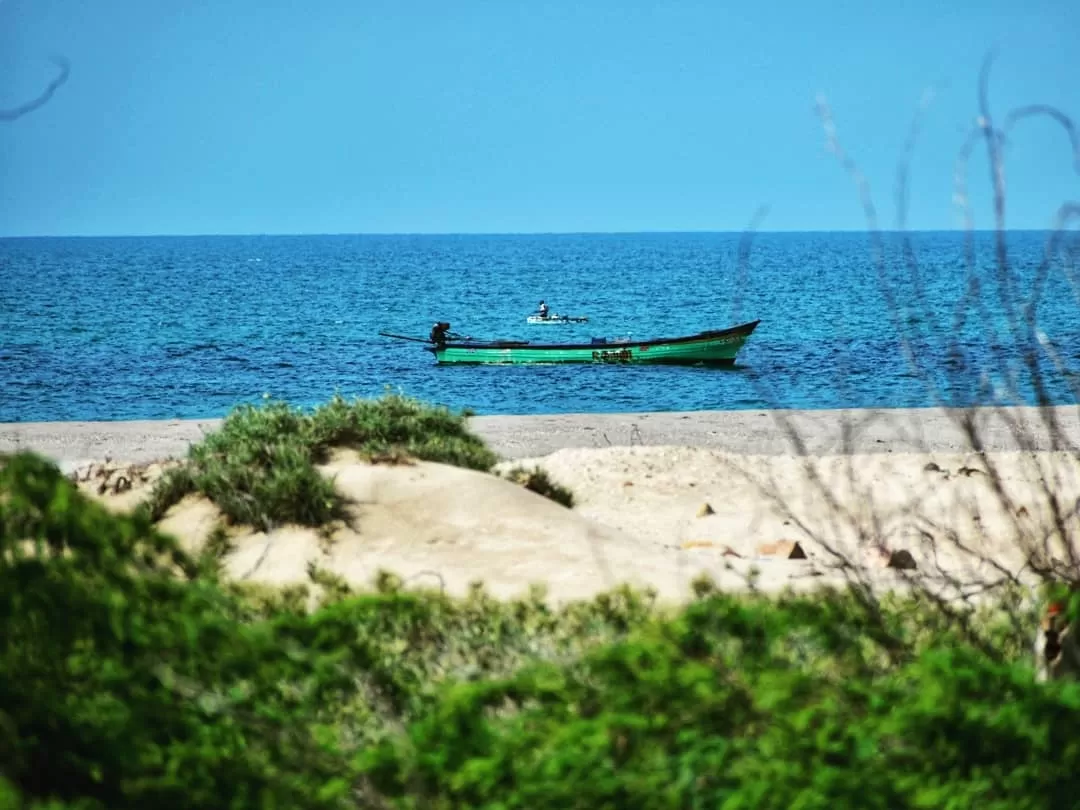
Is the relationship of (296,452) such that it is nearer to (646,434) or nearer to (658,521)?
(658,521)

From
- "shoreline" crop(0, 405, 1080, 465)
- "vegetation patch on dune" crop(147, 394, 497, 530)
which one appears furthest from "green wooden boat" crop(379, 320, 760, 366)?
"vegetation patch on dune" crop(147, 394, 497, 530)

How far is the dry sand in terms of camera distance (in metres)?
9.03

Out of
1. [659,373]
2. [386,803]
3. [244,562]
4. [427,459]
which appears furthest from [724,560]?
[659,373]

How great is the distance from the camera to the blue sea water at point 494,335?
34281 mm

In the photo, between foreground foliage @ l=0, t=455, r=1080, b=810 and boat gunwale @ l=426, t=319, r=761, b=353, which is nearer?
foreground foliage @ l=0, t=455, r=1080, b=810

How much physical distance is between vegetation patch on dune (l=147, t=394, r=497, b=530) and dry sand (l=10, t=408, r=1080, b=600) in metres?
0.16

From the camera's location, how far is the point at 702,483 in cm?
1391

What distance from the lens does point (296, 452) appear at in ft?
34.4

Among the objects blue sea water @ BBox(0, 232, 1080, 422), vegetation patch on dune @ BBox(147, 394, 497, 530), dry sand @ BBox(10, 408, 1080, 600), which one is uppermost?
vegetation patch on dune @ BBox(147, 394, 497, 530)

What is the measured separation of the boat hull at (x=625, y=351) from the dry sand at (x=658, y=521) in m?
23.4

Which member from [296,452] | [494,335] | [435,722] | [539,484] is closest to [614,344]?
[494,335]

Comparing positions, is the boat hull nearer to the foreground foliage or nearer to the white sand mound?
the white sand mound

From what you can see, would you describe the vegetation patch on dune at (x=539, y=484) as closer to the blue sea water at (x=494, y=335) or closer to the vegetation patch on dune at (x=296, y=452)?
the vegetation patch on dune at (x=296, y=452)

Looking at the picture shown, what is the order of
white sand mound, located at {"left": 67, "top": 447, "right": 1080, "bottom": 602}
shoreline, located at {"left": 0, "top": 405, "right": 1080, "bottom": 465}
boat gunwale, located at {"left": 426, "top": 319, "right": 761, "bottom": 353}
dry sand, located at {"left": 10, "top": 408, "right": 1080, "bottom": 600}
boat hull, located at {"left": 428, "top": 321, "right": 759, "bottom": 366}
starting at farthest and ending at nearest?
boat hull, located at {"left": 428, "top": 321, "right": 759, "bottom": 366} < boat gunwale, located at {"left": 426, "top": 319, "right": 761, "bottom": 353} < shoreline, located at {"left": 0, "top": 405, "right": 1080, "bottom": 465} < white sand mound, located at {"left": 67, "top": 447, "right": 1080, "bottom": 602} < dry sand, located at {"left": 10, "top": 408, "right": 1080, "bottom": 600}
